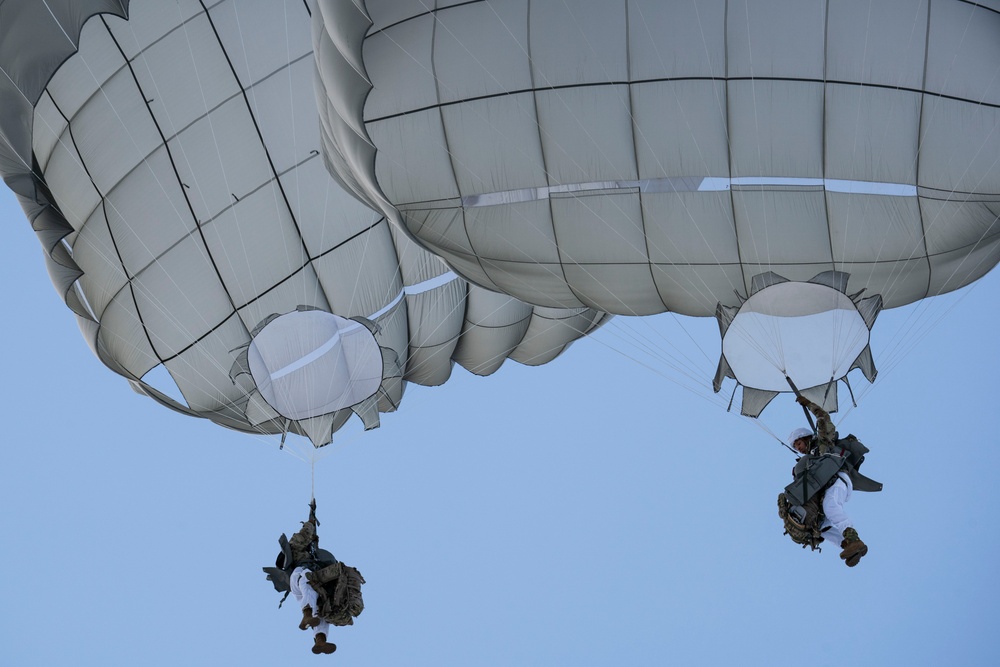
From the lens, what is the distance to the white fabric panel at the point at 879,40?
9586 millimetres

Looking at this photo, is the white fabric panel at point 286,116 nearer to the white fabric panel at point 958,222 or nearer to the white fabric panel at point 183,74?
the white fabric panel at point 183,74

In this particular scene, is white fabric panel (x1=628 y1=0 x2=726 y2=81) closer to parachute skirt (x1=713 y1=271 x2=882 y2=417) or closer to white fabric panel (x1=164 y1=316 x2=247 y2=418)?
parachute skirt (x1=713 y1=271 x2=882 y2=417)

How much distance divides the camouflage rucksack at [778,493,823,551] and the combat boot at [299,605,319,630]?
321cm

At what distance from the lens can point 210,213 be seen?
11711mm

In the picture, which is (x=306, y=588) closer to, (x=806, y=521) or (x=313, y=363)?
(x=313, y=363)

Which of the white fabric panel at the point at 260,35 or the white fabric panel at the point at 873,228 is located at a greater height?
the white fabric panel at the point at 260,35

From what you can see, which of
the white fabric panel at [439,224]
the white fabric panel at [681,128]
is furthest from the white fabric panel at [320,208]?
the white fabric panel at [681,128]

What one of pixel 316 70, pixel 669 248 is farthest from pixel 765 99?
pixel 316 70

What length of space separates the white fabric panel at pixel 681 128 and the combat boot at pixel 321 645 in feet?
13.0

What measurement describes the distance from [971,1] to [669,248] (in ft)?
8.79

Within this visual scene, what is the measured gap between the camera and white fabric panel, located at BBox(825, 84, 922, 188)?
31.9 feet

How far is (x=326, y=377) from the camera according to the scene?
11.5 metres

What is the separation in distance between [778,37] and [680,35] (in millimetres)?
664

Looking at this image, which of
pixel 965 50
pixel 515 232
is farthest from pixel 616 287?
pixel 965 50
